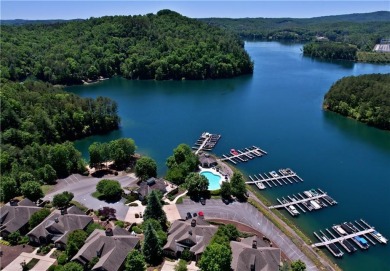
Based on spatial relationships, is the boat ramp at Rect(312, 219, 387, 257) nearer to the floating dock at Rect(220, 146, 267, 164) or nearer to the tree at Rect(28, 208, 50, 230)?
the floating dock at Rect(220, 146, 267, 164)

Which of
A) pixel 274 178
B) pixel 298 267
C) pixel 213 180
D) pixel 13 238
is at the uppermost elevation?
pixel 13 238

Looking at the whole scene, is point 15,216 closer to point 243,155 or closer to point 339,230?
point 243,155

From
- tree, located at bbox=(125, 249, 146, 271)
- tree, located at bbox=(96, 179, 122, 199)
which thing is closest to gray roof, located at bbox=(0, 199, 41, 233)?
tree, located at bbox=(96, 179, 122, 199)

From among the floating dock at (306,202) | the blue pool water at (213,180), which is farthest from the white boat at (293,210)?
the blue pool water at (213,180)

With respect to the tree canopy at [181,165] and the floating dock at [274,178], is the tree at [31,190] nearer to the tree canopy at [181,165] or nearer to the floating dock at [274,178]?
the tree canopy at [181,165]

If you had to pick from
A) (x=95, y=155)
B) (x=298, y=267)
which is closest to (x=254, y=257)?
(x=298, y=267)

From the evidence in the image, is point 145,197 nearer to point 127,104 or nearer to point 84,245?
point 84,245

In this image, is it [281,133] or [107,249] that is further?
[281,133]
